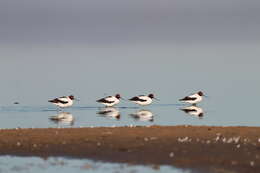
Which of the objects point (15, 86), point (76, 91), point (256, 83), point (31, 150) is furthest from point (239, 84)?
point (31, 150)

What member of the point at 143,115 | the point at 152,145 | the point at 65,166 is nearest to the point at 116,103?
the point at 143,115

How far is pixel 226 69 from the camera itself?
2707 inches

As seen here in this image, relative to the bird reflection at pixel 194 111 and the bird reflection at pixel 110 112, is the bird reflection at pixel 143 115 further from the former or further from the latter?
the bird reflection at pixel 194 111

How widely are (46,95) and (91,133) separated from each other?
22560mm

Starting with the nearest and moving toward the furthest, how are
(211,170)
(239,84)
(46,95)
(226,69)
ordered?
(211,170), (46,95), (239,84), (226,69)

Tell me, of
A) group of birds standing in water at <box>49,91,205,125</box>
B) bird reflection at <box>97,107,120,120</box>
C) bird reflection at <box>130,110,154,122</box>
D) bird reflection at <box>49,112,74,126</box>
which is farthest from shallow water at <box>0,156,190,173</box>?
bird reflection at <box>97,107,120,120</box>

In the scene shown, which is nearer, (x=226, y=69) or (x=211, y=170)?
(x=211, y=170)

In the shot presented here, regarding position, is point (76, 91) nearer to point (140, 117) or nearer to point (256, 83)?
point (256, 83)

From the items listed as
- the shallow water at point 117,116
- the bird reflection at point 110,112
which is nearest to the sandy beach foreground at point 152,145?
the shallow water at point 117,116

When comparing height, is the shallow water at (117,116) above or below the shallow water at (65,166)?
above

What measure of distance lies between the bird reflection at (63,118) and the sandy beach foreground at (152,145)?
4634 millimetres

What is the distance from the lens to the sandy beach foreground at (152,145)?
74.1 ft

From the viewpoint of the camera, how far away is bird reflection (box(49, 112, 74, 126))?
3528 cm

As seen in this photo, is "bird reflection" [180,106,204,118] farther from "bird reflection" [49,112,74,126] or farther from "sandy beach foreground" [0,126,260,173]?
"sandy beach foreground" [0,126,260,173]
